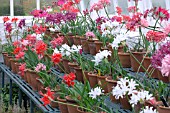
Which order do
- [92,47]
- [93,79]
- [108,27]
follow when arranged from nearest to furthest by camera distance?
[93,79] < [108,27] < [92,47]

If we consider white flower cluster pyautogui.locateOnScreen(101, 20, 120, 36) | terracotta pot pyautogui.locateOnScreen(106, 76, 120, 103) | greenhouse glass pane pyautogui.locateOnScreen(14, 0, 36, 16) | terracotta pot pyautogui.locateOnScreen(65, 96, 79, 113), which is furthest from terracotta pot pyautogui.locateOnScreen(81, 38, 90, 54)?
greenhouse glass pane pyautogui.locateOnScreen(14, 0, 36, 16)

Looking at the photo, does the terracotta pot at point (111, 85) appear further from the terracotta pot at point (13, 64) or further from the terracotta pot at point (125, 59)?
the terracotta pot at point (13, 64)

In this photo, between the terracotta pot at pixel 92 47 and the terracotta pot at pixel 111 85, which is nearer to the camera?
the terracotta pot at pixel 111 85

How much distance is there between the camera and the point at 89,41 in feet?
13.2

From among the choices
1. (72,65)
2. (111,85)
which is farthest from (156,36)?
(72,65)

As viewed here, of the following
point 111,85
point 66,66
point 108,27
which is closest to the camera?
point 111,85

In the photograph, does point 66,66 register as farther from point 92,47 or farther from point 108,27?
point 108,27

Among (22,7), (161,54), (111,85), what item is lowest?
(111,85)

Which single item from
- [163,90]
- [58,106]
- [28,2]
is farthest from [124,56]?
[28,2]

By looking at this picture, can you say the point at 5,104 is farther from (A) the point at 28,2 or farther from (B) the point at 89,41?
(A) the point at 28,2

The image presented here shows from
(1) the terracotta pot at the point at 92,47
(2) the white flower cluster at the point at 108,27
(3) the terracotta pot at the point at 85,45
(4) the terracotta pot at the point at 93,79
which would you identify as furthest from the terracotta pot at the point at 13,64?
(4) the terracotta pot at the point at 93,79

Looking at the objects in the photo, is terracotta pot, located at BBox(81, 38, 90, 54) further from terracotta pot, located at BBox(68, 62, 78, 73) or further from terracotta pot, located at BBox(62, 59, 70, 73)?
terracotta pot, located at BBox(68, 62, 78, 73)

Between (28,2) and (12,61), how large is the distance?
2673 millimetres

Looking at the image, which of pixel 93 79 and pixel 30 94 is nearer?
pixel 93 79
